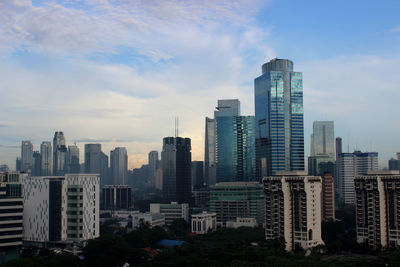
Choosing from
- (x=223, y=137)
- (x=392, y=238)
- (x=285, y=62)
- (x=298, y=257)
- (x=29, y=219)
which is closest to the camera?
(x=298, y=257)

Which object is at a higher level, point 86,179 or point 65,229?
point 86,179

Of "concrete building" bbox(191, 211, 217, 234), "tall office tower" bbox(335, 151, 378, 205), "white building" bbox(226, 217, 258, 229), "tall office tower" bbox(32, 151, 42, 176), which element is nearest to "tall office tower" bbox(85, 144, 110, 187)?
"tall office tower" bbox(32, 151, 42, 176)

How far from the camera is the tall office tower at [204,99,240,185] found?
141625 mm

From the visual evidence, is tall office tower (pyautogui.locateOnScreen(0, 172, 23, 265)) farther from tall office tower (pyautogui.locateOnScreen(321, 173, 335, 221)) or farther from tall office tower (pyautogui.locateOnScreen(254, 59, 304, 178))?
tall office tower (pyautogui.locateOnScreen(254, 59, 304, 178))

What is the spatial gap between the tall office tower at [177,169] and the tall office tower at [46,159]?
162ft

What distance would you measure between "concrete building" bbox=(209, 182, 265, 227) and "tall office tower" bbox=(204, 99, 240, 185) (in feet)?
187

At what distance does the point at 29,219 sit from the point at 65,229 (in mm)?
6380

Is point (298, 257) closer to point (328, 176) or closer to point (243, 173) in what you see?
point (328, 176)

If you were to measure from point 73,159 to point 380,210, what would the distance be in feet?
419

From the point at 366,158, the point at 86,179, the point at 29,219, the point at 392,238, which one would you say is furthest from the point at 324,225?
the point at 366,158

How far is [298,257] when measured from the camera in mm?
36812

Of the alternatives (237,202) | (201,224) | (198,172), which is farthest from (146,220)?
(198,172)

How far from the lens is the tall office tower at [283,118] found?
92812 millimetres

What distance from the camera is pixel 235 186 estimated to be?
82.5 meters
